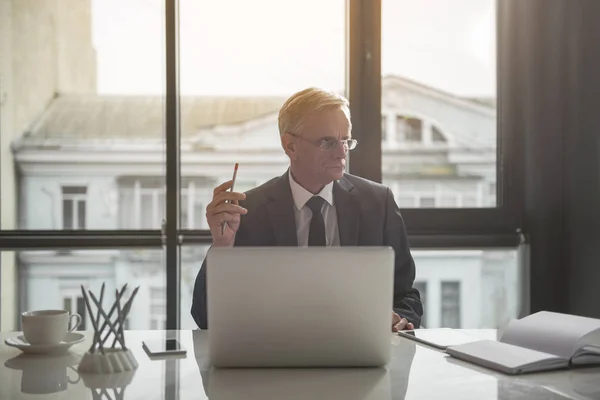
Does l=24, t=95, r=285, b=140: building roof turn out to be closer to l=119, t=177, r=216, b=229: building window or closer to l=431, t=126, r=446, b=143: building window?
l=119, t=177, r=216, b=229: building window

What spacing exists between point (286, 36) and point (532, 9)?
1087 millimetres

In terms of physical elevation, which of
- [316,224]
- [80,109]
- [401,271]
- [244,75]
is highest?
[244,75]

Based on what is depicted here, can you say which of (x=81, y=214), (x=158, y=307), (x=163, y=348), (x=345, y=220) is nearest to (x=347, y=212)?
(x=345, y=220)

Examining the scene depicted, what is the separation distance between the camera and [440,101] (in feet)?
11.0

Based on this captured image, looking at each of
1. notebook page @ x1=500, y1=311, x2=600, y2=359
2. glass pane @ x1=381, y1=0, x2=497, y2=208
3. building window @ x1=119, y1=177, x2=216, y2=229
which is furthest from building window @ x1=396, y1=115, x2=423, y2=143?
notebook page @ x1=500, y1=311, x2=600, y2=359

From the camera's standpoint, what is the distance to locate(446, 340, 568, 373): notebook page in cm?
139

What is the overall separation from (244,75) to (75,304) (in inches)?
49.5

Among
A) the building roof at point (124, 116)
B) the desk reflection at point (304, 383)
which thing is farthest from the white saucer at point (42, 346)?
the building roof at point (124, 116)

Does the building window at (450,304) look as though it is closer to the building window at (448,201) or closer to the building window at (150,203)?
the building window at (448,201)

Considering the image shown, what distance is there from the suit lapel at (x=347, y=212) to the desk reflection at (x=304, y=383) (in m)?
0.89

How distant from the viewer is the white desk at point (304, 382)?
48.1 inches

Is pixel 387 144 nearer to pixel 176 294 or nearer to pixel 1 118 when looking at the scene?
pixel 176 294

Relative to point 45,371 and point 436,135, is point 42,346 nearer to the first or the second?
point 45,371

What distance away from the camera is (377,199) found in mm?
2408
